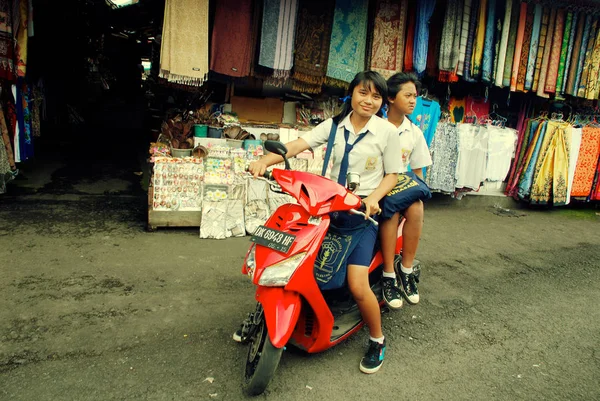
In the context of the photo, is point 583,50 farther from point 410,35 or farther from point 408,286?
point 408,286

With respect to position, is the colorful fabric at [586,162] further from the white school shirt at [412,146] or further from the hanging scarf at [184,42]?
the hanging scarf at [184,42]

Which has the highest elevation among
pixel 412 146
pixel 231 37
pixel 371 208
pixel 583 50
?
pixel 583 50

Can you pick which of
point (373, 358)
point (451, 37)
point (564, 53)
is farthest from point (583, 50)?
point (373, 358)

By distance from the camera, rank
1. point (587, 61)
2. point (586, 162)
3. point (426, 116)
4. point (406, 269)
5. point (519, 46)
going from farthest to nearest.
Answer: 1. point (586, 162)
2. point (587, 61)
3. point (519, 46)
4. point (426, 116)
5. point (406, 269)

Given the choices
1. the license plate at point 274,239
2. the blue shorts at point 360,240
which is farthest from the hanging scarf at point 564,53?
the license plate at point 274,239

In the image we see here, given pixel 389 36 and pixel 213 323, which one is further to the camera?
pixel 389 36

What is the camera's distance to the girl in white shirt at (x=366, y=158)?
2.44m

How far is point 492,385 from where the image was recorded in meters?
2.54

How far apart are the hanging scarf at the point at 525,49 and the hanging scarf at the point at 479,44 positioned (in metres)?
0.74

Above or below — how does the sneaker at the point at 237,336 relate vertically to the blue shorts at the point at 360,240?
below

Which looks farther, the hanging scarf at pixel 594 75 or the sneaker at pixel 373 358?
the hanging scarf at pixel 594 75

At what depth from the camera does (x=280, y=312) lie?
2.06m

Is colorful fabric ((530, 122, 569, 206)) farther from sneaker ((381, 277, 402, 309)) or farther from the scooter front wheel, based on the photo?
the scooter front wheel

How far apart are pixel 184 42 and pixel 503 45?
4.32m
